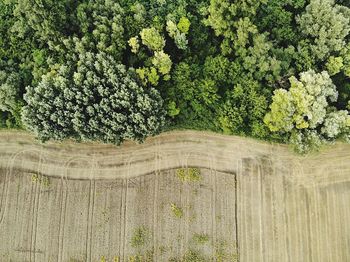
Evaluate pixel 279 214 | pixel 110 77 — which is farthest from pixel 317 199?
pixel 110 77

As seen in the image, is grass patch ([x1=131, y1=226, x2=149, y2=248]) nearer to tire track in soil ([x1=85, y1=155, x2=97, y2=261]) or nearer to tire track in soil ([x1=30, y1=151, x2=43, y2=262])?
tire track in soil ([x1=85, y1=155, x2=97, y2=261])

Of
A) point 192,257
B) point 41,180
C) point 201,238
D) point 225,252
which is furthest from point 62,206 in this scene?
point 225,252

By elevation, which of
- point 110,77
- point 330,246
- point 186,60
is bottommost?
point 330,246

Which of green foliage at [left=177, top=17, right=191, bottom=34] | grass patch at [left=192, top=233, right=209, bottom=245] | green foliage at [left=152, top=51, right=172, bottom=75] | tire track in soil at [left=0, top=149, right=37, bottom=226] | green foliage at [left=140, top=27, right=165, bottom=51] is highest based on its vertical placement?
green foliage at [left=177, top=17, right=191, bottom=34]

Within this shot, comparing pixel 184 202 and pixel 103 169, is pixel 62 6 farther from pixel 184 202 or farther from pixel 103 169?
pixel 184 202

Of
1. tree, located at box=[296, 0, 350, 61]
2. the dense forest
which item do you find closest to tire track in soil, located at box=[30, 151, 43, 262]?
the dense forest

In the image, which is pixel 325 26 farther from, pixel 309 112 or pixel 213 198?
pixel 213 198
